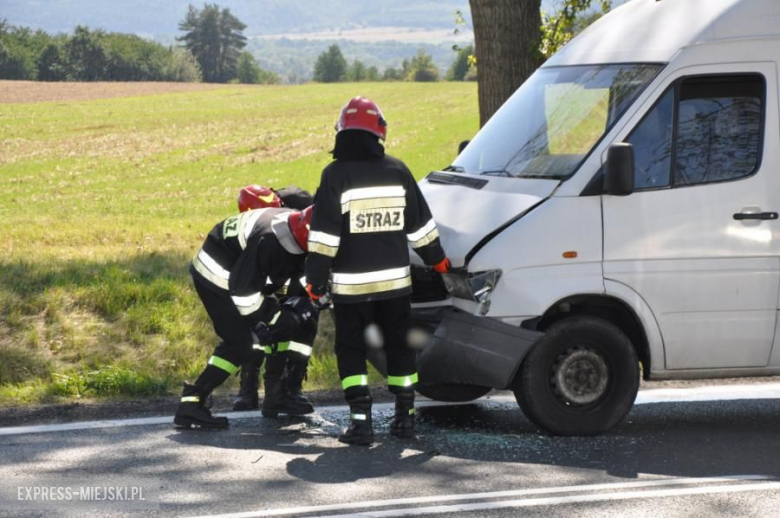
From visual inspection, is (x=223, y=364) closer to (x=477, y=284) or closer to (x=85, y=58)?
(x=477, y=284)

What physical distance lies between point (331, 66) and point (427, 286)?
13765 centimetres

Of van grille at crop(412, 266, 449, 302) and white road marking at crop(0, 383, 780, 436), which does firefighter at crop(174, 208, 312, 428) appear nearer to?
white road marking at crop(0, 383, 780, 436)

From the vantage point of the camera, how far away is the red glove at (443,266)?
6.79m

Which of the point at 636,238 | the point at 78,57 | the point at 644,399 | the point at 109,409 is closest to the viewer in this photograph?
the point at 636,238

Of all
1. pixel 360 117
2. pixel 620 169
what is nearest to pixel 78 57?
pixel 360 117

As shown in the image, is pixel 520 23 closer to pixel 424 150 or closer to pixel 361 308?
pixel 361 308

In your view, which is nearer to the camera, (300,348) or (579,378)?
(579,378)

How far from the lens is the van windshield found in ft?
23.2

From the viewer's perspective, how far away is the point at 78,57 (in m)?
74.3

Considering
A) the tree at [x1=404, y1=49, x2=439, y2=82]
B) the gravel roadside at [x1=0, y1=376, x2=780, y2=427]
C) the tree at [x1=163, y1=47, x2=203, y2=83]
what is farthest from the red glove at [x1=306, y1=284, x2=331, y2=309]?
the tree at [x1=404, y1=49, x2=439, y2=82]

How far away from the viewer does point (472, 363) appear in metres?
6.74

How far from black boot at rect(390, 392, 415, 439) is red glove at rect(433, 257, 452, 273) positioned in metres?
0.76

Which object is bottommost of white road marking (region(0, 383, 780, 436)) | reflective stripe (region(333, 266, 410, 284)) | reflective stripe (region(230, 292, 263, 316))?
white road marking (region(0, 383, 780, 436))

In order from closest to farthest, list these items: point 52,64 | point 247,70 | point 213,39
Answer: point 52,64, point 247,70, point 213,39
